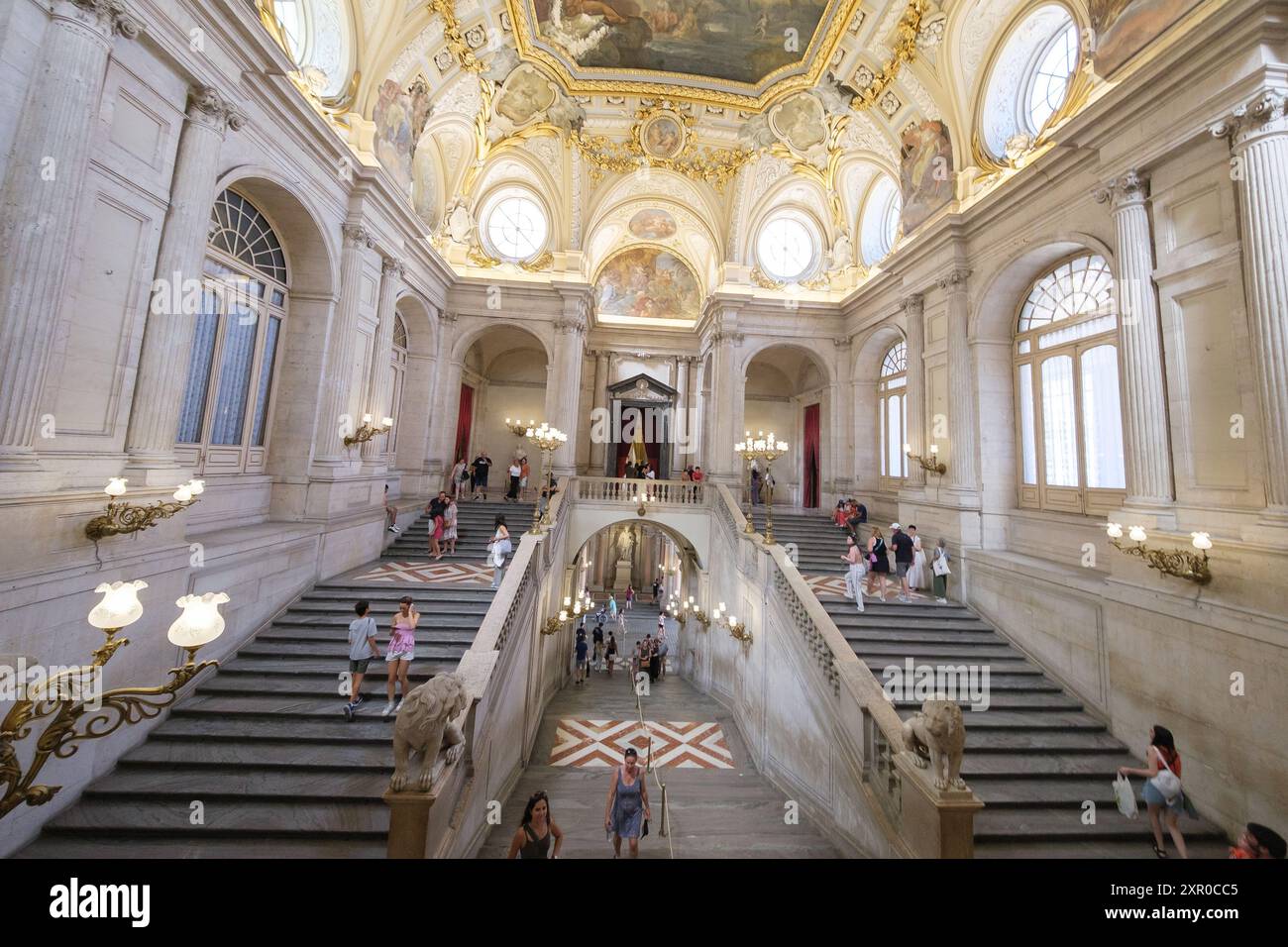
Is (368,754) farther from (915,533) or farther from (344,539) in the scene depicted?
(915,533)

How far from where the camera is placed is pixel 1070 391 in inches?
363

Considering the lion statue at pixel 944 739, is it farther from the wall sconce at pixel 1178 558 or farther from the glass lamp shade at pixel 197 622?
the glass lamp shade at pixel 197 622

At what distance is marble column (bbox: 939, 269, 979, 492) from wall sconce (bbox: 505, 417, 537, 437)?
14038mm

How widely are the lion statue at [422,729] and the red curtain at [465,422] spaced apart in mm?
14266

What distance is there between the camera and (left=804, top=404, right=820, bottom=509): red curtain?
18.8 m

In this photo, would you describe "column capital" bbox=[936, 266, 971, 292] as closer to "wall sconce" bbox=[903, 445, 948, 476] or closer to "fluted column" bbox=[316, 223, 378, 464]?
"wall sconce" bbox=[903, 445, 948, 476]

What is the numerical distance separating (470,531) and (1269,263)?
13675mm

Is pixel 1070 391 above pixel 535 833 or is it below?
above

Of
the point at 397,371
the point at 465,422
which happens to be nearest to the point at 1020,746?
the point at 397,371

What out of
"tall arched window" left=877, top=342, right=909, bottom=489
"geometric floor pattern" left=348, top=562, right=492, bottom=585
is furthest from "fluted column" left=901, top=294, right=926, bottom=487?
"geometric floor pattern" left=348, top=562, right=492, bottom=585

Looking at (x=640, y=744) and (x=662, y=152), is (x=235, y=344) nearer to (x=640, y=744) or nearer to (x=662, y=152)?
(x=640, y=744)

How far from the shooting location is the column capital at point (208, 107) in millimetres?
6117

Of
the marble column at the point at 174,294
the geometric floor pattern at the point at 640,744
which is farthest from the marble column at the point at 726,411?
the marble column at the point at 174,294

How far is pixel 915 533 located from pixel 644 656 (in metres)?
8.79
